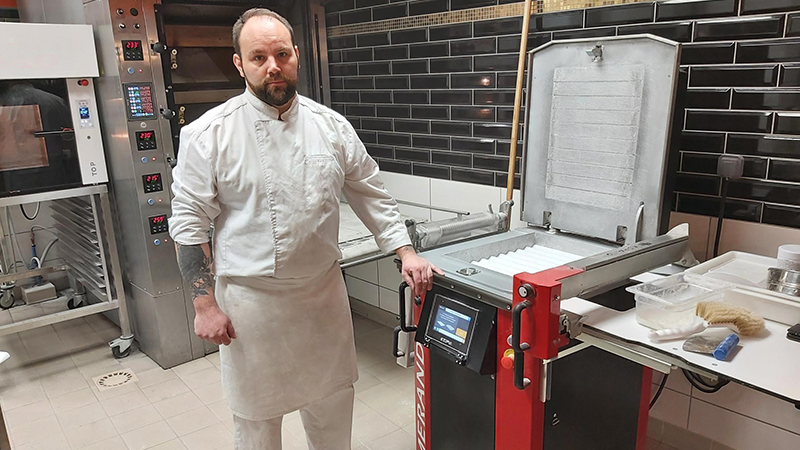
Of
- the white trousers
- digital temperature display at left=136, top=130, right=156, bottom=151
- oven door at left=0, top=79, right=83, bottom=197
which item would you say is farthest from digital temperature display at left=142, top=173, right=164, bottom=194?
the white trousers

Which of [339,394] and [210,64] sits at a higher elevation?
[210,64]

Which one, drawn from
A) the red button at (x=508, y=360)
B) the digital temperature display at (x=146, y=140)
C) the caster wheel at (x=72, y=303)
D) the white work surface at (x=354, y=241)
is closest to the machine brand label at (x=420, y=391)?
the red button at (x=508, y=360)

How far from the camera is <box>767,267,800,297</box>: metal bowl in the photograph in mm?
1463

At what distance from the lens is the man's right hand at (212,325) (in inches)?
63.6

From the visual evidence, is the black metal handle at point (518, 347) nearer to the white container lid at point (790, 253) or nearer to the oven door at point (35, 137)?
the white container lid at point (790, 253)

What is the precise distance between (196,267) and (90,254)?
2081 mm

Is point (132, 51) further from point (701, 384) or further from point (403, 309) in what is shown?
point (701, 384)

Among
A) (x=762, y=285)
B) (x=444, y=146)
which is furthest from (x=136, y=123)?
(x=762, y=285)

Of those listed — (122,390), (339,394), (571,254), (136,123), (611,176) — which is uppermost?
(136,123)

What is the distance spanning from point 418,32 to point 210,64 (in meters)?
A: 1.21

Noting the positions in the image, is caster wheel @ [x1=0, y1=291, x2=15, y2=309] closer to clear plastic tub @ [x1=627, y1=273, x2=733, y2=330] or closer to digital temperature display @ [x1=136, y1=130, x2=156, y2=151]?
digital temperature display @ [x1=136, y1=130, x2=156, y2=151]

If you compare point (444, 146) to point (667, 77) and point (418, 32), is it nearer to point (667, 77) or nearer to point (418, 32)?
point (418, 32)

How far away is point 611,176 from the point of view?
190cm

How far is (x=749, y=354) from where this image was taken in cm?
122
